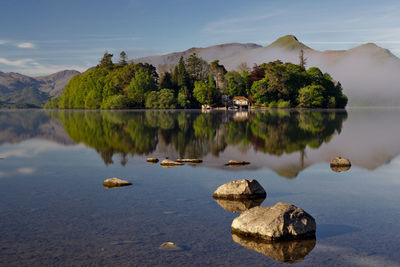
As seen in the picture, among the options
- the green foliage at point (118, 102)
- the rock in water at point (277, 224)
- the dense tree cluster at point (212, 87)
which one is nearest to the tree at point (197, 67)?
the dense tree cluster at point (212, 87)

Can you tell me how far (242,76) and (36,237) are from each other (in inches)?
6675

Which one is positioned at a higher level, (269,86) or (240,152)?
(269,86)

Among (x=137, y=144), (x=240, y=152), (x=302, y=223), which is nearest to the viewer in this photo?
(x=302, y=223)

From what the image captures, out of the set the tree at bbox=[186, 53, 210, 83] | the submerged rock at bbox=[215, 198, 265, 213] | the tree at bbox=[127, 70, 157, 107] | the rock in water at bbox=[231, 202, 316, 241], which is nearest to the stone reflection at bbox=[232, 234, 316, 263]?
the rock in water at bbox=[231, 202, 316, 241]

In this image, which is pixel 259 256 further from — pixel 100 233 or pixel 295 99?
pixel 295 99

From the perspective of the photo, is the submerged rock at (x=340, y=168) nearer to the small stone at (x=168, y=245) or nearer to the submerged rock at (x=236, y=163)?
the submerged rock at (x=236, y=163)

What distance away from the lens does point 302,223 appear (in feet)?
29.9

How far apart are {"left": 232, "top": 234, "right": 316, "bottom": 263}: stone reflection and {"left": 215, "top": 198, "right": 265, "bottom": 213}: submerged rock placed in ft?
7.98

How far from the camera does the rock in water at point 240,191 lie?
12.7 metres

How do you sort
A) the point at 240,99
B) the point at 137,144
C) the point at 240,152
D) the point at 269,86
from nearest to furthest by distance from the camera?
1. the point at 240,152
2. the point at 137,144
3. the point at 269,86
4. the point at 240,99

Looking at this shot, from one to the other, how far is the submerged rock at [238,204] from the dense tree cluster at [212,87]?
451ft

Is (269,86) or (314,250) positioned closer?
(314,250)

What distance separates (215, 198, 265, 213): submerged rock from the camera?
11547mm

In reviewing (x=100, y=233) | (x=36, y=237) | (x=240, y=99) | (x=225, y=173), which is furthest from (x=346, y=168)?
(x=240, y=99)
